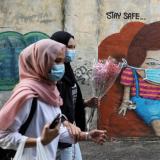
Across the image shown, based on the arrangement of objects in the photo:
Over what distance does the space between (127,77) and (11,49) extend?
5.66 feet

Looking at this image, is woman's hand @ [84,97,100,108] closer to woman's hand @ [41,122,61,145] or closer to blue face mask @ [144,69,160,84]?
woman's hand @ [41,122,61,145]

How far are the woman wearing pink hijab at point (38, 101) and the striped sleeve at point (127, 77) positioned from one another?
455cm

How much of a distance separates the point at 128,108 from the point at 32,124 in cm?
A: 486

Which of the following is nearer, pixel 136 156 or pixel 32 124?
pixel 32 124

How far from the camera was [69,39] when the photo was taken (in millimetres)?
4402

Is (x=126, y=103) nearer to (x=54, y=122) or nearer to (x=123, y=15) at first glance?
(x=123, y=15)

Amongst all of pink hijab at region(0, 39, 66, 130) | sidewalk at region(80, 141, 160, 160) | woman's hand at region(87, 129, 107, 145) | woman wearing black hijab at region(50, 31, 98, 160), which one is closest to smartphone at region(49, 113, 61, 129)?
pink hijab at region(0, 39, 66, 130)

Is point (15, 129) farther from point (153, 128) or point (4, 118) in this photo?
point (153, 128)

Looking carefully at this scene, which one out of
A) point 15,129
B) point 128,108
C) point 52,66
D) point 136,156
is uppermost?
point 52,66

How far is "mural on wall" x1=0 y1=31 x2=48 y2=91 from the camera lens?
772cm

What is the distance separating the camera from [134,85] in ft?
25.8

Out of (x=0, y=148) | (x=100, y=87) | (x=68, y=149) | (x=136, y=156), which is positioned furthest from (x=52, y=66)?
(x=136, y=156)

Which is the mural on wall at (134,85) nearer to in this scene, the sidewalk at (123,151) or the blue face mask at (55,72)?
the sidewalk at (123,151)

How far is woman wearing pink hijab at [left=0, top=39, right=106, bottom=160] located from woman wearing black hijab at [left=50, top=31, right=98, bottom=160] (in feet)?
2.29
